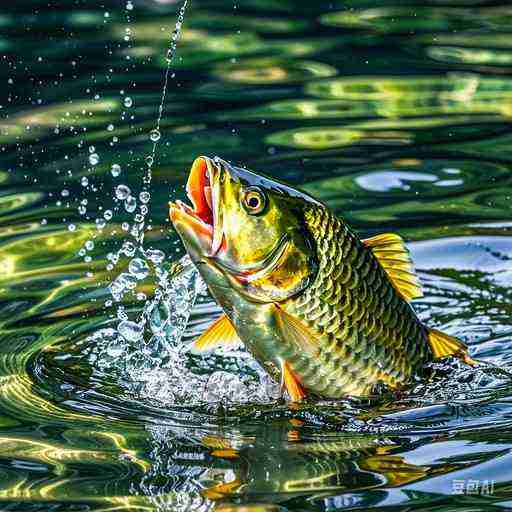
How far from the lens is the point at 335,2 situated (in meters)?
13.1

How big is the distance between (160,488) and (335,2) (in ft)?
28.7

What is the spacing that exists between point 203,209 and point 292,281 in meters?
0.42

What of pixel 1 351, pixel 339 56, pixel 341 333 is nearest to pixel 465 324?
pixel 341 333

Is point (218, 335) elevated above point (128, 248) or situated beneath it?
situated beneath

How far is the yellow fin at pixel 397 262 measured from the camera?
220 inches

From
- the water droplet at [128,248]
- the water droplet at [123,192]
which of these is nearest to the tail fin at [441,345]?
the water droplet at [128,248]

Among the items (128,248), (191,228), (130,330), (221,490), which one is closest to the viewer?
(221,490)

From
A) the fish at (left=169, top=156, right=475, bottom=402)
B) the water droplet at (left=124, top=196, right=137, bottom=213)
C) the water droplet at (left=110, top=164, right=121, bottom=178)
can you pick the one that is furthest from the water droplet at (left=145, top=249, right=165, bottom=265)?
the fish at (left=169, top=156, right=475, bottom=402)

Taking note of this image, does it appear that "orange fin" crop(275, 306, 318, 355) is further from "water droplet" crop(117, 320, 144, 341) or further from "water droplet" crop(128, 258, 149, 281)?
"water droplet" crop(128, 258, 149, 281)

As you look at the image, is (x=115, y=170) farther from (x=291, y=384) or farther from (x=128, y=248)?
(x=291, y=384)

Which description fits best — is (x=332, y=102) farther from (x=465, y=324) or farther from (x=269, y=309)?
(x=269, y=309)

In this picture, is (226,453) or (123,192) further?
(123,192)

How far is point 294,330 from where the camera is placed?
529 centimetres

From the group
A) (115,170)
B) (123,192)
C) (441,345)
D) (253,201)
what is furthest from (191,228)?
(115,170)
